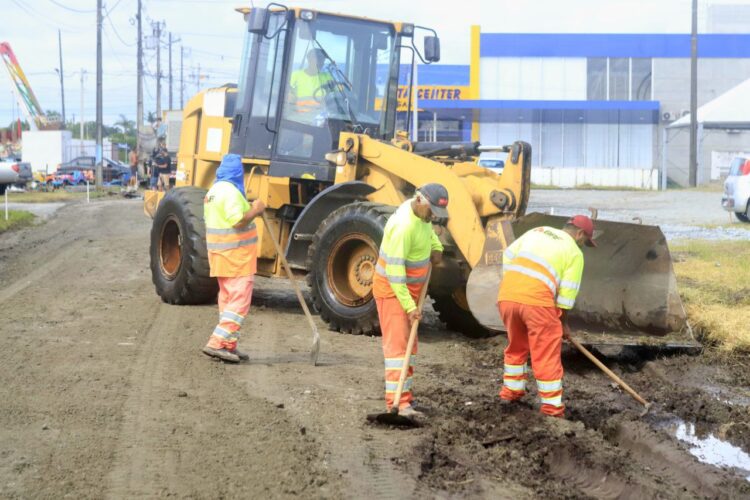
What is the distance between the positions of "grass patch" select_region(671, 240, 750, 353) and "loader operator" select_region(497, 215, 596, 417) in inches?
110

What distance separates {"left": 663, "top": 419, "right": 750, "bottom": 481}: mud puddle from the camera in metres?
6.51

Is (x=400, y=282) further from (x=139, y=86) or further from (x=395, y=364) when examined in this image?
(x=139, y=86)

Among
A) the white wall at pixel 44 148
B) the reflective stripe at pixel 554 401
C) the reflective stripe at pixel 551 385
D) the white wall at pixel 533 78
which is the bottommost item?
the reflective stripe at pixel 554 401

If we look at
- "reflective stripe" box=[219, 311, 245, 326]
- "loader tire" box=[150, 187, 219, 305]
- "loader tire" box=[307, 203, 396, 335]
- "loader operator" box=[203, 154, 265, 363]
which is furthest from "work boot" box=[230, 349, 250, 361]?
"loader tire" box=[150, 187, 219, 305]

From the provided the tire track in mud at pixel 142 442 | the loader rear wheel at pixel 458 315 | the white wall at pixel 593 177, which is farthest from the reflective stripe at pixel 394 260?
the white wall at pixel 593 177

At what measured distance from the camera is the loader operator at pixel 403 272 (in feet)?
24.0

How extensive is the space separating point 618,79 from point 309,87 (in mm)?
50736

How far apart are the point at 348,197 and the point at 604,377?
3530mm

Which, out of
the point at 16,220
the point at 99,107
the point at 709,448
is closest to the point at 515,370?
the point at 709,448

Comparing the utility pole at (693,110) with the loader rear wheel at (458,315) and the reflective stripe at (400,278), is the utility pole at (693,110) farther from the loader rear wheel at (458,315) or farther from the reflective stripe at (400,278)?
the reflective stripe at (400,278)

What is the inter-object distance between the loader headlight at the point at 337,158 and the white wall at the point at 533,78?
4858 centimetres

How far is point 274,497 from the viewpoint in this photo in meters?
5.35

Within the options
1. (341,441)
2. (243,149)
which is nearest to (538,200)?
(243,149)

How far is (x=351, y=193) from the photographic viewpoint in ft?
36.3
